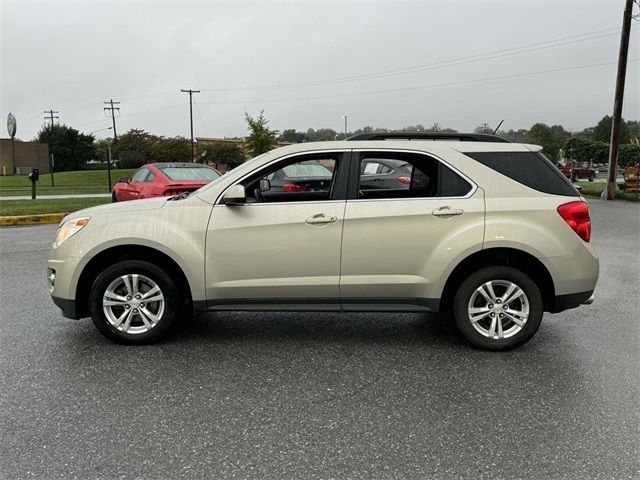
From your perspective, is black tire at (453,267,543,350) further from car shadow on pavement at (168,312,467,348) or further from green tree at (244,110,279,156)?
green tree at (244,110,279,156)

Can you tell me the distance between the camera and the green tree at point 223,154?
212 feet

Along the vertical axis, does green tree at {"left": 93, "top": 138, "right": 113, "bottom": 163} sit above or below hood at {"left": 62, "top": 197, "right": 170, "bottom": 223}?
above

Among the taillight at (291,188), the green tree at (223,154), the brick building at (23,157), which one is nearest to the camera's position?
the taillight at (291,188)

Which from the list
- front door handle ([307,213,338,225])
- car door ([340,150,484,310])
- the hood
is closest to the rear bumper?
car door ([340,150,484,310])

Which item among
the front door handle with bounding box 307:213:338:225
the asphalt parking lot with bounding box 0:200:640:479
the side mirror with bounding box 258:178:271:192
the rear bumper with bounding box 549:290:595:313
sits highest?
the side mirror with bounding box 258:178:271:192

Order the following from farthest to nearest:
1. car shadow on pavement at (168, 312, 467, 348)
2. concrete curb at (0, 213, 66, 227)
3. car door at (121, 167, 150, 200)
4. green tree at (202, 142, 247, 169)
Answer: green tree at (202, 142, 247, 169) < concrete curb at (0, 213, 66, 227) < car door at (121, 167, 150, 200) < car shadow on pavement at (168, 312, 467, 348)

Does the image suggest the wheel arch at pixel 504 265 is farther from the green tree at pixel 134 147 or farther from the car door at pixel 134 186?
the green tree at pixel 134 147

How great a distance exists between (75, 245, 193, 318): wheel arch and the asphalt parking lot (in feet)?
1.37

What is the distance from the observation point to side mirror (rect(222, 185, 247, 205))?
14.0 ft

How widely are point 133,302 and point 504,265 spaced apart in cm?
311

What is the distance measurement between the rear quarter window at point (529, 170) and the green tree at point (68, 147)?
9576 cm

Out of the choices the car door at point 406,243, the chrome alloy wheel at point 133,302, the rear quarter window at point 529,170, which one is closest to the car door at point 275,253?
the car door at point 406,243

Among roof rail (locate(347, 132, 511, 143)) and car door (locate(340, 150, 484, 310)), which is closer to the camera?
car door (locate(340, 150, 484, 310))

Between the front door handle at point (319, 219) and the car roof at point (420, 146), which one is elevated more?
the car roof at point (420, 146)
